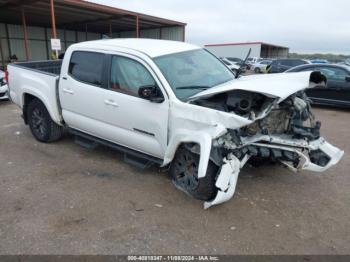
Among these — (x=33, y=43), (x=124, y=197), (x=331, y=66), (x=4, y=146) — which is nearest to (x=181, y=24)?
(x=33, y=43)

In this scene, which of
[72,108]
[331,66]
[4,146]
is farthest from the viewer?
[331,66]

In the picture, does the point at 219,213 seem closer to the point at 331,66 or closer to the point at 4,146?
the point at 4,146

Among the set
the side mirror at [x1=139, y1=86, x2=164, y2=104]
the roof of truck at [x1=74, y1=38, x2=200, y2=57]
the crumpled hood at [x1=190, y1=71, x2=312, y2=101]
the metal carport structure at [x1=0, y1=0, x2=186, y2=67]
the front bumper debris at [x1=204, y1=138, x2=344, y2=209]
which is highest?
the metal carport structure at [x1=0, y1=0, x2=186, y2=67]

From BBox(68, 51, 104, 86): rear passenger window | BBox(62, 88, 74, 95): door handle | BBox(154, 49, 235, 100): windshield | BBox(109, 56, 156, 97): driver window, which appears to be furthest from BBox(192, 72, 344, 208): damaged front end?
BBox(62, 88, 74, 95): door handle

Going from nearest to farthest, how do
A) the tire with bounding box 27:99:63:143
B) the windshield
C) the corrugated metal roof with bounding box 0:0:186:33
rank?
1. the windshield
2. the tire with bounding box 27:99:63:143
3. the corrugated metal roof with bounding box 0:0:186:33

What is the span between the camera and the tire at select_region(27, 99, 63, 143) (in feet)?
17.8

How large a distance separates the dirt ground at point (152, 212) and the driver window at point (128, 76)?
1270mm

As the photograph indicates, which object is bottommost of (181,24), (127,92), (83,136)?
(83,136)

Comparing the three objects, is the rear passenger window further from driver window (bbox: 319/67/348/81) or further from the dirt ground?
driver window (bbox: 319/67/348/81)

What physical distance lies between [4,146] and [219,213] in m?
4.32

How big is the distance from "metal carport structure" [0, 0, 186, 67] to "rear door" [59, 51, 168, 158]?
12697 millimetres

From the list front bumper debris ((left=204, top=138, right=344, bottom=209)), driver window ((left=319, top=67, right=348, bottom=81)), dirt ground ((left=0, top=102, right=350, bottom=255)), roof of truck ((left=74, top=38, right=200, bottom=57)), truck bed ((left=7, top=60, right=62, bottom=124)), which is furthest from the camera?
driver window ((left=319, top=67, right=348, bottom=81))

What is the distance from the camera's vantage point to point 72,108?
4.79m

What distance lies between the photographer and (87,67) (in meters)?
4.55
